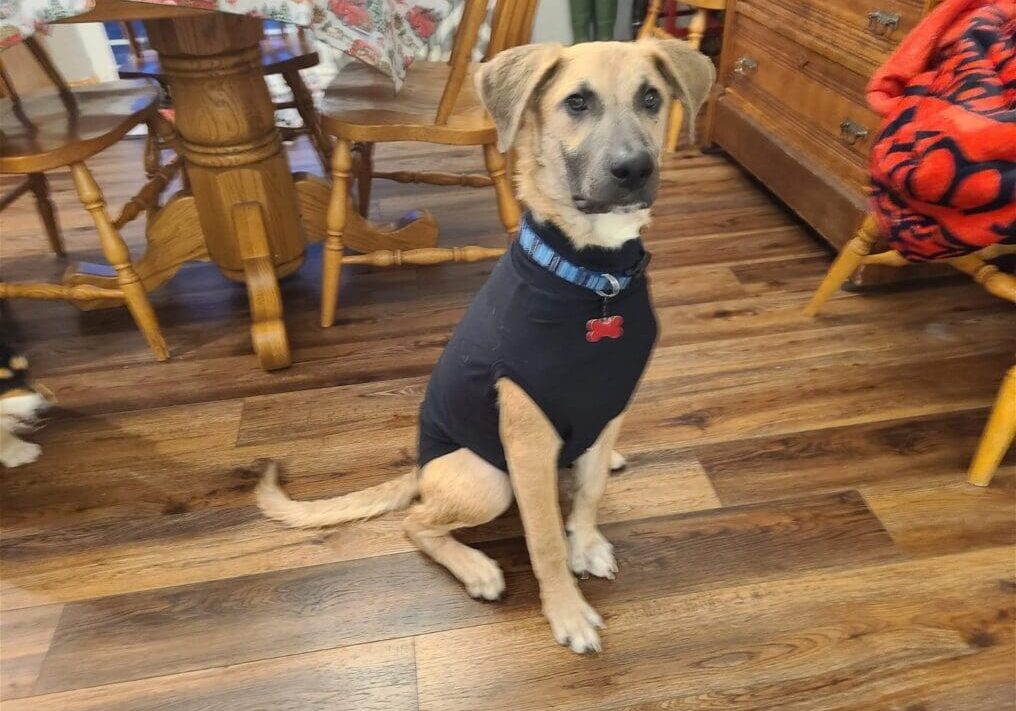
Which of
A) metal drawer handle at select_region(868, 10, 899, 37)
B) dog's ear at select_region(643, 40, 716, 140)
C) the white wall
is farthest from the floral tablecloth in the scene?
the white wall

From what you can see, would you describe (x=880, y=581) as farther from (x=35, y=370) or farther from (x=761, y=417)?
(x=35, y=370)

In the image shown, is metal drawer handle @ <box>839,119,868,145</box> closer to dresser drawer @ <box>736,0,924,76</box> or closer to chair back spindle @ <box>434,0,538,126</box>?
dresser drawer @ <box>736,0,924,76</box>

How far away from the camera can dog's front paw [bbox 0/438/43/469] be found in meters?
1.72

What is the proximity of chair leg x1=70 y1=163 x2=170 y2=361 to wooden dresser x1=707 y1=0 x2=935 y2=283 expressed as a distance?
2153mm

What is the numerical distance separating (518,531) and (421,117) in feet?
3.70

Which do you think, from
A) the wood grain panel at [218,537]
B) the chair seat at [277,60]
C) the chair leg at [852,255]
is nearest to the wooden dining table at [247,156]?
the chair seat at [277,60]

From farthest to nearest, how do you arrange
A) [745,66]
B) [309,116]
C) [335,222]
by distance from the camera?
[745,66] → [309,116] → [335,222]

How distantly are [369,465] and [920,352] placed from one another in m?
1.54

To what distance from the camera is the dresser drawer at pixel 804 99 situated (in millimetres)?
2242

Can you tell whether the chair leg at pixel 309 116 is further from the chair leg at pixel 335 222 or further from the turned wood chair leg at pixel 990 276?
the turned wood chair leg at pixel 990 276

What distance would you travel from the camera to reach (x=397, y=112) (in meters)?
1.94

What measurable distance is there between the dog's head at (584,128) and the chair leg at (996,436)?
921mm

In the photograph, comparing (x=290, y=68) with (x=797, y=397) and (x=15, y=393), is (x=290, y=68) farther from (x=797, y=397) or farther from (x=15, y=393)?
(x=797, y=397)

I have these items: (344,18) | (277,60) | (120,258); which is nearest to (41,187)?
(120,258)
